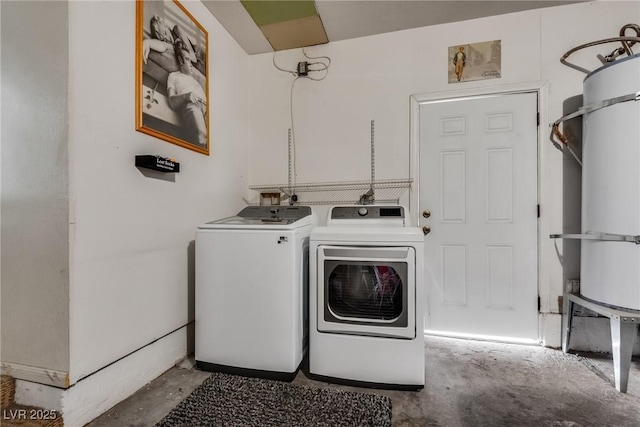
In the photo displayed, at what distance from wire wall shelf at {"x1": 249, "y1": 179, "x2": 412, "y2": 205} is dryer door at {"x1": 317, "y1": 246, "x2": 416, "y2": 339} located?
35.3 inches

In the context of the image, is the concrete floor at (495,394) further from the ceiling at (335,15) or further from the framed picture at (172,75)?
the ceiling at (335,15)

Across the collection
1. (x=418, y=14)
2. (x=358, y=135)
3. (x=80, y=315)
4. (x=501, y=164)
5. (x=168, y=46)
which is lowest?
(x=80, y=315)

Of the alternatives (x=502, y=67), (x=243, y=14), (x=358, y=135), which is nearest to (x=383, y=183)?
(x=358, y=135)

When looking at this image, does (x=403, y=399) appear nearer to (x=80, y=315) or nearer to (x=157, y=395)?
(x=157, y=395)

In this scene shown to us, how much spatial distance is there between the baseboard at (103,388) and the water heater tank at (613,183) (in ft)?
9.06

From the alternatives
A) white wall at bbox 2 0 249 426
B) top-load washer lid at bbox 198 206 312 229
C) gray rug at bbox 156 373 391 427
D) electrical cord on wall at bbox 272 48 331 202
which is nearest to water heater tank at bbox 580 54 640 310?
gray rug at bbox 156 373 391 427

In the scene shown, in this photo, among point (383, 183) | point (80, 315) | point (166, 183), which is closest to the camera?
point (80, 315)

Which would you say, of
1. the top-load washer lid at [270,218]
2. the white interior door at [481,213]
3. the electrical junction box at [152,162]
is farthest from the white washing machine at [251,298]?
the white interior door at [481,213]

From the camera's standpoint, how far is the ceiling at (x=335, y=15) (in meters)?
2.19

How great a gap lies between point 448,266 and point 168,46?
262 cm

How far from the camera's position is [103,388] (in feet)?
4.80

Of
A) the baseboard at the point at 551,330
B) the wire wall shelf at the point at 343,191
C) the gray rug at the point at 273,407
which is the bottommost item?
the gray rug at the point at 273,407

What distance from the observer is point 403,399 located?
61.9 inches

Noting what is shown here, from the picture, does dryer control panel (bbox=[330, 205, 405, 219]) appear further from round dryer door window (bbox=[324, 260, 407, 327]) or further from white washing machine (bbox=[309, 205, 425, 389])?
round dryer door window (bbox=[324, 260, 407, 327])
